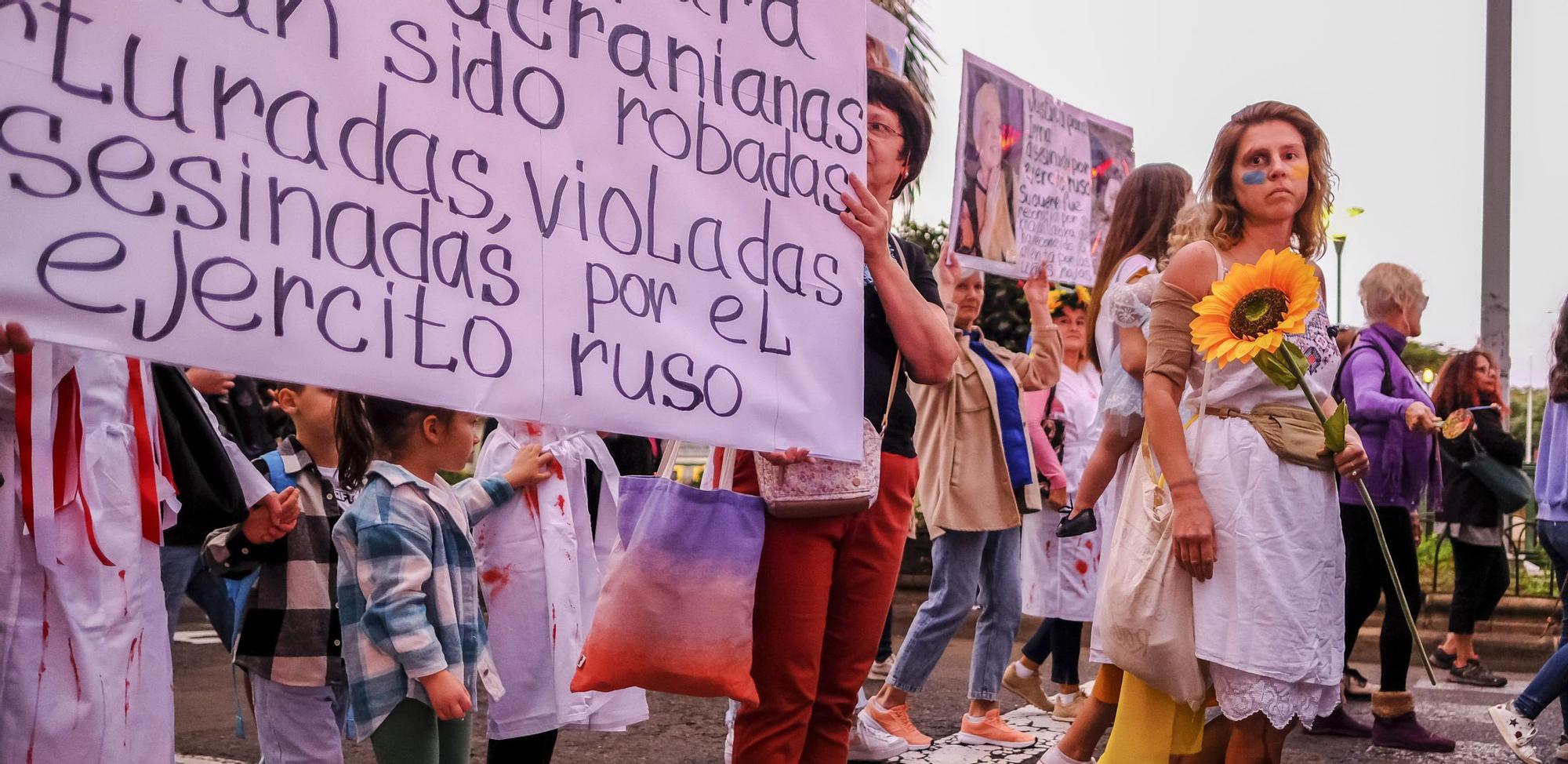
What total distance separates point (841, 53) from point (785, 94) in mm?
197

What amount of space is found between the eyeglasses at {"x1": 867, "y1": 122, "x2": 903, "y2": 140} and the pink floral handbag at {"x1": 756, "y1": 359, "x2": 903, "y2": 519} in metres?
0.72

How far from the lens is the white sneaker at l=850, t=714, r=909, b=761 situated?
508 cm

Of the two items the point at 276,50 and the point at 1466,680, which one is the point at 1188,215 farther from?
the point at 1466,680

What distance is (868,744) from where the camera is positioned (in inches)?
200

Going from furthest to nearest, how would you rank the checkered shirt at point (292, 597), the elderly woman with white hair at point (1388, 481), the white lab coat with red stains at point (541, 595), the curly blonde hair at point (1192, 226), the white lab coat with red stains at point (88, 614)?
1. the elderly woman with white hair at point (1388, 481)
2. the white lab coat with red stains at point (541, 595)
3. the curly blonde hair at point (1192, 226)
4. the checkered shirt at point (292, 597)
5. the white lab coat with red stains at point (88, 614)

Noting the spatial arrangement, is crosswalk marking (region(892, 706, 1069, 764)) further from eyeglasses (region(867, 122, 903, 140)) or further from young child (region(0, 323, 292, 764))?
young child (region(0, 323, 292, 764))

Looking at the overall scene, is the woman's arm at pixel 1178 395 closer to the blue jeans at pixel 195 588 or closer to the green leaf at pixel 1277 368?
the green leaf at pixel 1277 368

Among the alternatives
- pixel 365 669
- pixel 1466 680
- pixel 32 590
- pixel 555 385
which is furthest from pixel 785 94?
pixel 1466 680

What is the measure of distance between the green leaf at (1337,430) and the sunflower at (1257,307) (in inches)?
10.0

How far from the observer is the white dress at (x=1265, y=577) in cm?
334

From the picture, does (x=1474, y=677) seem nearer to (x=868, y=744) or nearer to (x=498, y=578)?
(x=868, y=744)

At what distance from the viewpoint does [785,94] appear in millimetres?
3125

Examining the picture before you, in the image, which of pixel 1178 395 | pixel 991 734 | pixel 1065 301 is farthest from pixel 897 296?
pixel 1065 301

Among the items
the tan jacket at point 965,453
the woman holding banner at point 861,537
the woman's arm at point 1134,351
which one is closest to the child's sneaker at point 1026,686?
the tan jacket at point 965,453
